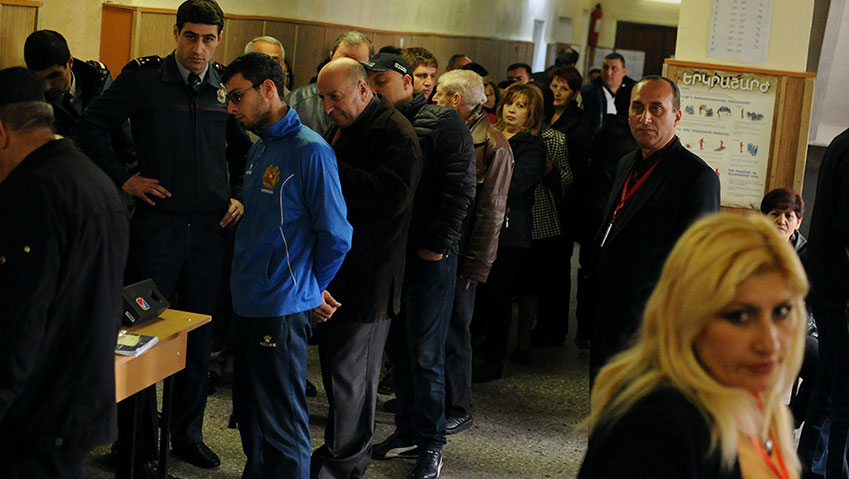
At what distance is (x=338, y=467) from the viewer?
4172 mm

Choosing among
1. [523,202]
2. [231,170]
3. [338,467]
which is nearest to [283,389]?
[338,467]

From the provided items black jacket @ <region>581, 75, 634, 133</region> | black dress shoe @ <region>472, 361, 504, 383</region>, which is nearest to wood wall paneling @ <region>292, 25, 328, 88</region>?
black jacket @ <region>581, 75, 634, 133</region>

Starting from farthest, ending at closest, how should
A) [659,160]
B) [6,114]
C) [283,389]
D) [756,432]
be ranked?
1. [659,160]
2. [283,389]
3. [6,114]
4. [756,432]

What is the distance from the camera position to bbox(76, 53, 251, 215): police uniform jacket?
4.38 metres

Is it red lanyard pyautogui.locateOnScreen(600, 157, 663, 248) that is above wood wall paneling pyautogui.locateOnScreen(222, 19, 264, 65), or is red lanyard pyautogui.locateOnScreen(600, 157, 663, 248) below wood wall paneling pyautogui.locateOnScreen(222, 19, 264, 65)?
below

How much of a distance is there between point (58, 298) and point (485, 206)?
2.77 m

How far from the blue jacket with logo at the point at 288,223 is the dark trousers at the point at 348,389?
0.37 metres

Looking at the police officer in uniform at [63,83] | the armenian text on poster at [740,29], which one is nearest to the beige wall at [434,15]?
the police officer in uniform at [63,83]

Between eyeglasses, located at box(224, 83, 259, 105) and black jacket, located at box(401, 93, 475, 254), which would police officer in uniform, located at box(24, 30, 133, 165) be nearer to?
eyeglasses, located at box(224, 83, 259, 105)

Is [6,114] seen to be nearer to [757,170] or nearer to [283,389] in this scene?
[283,389]

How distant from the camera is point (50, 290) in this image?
103 inches

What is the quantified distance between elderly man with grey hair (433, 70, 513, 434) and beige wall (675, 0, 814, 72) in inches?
51.0

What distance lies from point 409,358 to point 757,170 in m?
2.32

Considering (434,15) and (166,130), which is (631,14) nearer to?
(434,15)
